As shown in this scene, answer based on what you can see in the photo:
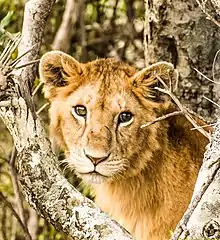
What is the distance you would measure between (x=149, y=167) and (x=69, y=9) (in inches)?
78.1

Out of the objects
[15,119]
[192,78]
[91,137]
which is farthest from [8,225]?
[15,119]

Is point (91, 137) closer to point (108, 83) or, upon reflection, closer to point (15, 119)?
point (108, 83)

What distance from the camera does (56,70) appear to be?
15.5 ft

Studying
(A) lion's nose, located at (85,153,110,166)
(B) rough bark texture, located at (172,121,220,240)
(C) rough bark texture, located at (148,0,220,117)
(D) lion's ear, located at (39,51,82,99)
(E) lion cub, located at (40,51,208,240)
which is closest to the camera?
(B) rough bark texture, located at (172,121,220,240)

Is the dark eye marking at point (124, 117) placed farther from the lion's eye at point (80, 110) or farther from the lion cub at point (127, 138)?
the lion's eye at point (80, 110)

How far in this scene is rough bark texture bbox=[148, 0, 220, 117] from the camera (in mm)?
5355

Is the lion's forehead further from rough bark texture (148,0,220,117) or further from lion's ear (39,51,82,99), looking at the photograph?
rough bark texture (148,0,220,117)

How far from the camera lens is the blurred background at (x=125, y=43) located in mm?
5359

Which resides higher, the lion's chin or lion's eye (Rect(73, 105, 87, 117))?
lion's eye (Rect(73, 105, 87, 117))

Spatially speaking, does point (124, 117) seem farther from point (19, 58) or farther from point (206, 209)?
point (206, 209)

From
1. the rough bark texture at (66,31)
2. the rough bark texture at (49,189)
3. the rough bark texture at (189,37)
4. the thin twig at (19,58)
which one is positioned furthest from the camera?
the rough bark texture at (66,31)

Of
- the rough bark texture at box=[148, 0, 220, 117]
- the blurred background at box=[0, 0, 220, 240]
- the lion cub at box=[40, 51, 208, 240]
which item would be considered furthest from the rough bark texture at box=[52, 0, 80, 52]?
the lion cub at box=[40, 51, 208, 240]

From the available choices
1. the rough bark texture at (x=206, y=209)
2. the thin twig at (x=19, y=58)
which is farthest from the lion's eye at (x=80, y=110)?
the rough bark texture at (x=206, y=209)

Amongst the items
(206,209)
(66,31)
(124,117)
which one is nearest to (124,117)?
(124,117)
